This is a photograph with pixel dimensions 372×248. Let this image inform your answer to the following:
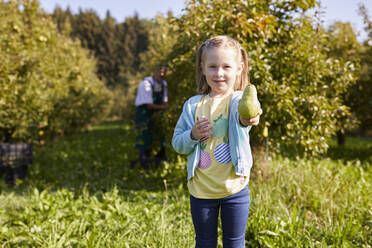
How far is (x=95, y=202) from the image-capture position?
327 cm

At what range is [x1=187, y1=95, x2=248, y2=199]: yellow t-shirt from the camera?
1537 millimetres

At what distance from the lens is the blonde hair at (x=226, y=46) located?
5.12 feet

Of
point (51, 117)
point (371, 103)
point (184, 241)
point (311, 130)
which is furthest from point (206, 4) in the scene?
point (51, 117)

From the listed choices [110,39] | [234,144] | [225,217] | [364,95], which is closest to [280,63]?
[234,144]

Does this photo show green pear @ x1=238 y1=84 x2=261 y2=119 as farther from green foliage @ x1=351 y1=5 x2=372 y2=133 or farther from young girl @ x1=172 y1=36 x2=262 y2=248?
green foliage @ x1=351 y1=5 x2=372 y2=133

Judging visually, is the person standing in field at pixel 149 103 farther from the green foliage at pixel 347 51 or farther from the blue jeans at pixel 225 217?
the green foliage at pixel 347 51

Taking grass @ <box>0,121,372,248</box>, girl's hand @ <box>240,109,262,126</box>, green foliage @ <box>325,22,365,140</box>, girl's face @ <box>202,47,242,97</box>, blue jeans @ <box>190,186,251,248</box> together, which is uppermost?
green foliage @ <box>325,22,365,140</box>

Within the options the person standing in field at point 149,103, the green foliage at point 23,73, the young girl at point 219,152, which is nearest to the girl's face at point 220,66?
the young girl at point 219,152

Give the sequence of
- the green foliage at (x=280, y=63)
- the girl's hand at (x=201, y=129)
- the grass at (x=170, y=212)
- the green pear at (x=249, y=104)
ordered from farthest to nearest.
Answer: the green foliage at (x=280, y=63) < the grass at (x=170, y=212) < the girl's hand at (x=201, y=129) < the green pear at (x=249, y=104)

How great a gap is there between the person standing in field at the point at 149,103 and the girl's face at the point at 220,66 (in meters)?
2.88

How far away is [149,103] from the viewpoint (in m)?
4.60

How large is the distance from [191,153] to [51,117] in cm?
695

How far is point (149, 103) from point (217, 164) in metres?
3.20

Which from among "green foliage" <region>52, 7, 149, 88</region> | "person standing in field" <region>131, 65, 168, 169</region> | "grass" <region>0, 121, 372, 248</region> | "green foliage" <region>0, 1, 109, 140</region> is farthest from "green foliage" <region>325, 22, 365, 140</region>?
"green foliage" <region>52, 7, 149, 88</region>
